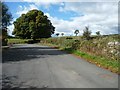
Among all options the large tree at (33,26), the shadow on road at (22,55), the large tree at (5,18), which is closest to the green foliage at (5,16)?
the large tree at (5,18)

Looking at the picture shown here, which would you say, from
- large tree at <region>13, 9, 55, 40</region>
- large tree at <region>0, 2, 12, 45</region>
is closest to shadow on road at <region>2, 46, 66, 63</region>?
large tree at <region>0, 2, 12, 45</region>

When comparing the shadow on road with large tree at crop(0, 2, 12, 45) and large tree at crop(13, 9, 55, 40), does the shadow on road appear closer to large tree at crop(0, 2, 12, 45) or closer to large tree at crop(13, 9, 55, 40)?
large tree at crop(0, 2, 12, 45)

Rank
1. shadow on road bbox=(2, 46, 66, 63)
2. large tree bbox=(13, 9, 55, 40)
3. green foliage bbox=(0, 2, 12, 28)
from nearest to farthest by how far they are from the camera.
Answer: shadow on road bbox=(2, 46, 66, 63) → green foliage bbox=(0, 2, 12, 28) → large tree bbox=(13, 9, 55, 40)

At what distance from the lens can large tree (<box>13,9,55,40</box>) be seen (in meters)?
77.3

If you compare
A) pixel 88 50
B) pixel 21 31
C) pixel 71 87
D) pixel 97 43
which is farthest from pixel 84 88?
pixel 21 31

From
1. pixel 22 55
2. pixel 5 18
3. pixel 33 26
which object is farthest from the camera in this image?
pixel 33 26

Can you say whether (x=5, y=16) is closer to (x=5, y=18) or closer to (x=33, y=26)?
(x=5, y=18)

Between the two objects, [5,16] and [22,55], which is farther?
[5,16]

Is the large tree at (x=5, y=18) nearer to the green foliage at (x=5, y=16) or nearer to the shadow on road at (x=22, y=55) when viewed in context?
the green foliage at (x=5, y=16)

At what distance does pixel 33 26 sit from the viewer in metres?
77.2

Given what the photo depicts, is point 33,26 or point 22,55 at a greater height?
point 33,26

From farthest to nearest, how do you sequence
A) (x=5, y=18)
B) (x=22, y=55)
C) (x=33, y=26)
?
(x=33, y=26), (x=5, y=18), (x=22, y=55)

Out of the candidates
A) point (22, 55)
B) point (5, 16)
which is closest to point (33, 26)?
point (5, 16)

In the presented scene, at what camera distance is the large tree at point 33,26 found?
254 ft
